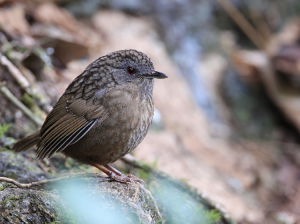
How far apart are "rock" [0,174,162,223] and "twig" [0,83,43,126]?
1.59 m

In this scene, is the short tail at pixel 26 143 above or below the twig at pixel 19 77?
below

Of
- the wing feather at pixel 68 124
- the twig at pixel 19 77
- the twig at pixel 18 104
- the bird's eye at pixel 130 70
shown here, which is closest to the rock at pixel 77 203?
the wing feather at pixel 68 124

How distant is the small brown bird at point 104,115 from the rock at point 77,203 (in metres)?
0.25

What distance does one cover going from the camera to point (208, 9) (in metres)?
9.37

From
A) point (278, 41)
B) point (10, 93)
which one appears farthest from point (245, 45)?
point (10, 93)

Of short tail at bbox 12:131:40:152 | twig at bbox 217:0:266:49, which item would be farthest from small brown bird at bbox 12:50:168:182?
twig at bbox 217:0:266:49

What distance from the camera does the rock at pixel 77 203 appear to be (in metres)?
2.38

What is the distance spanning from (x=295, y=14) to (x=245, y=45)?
6.33 ft

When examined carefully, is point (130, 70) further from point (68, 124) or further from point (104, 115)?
point (68, 124)

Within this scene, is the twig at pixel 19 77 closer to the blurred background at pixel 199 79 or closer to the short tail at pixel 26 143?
the blurred background at pixel 199 79

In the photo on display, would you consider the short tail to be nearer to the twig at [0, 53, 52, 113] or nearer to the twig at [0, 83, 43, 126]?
the twig at [0, 83, 43, 126]

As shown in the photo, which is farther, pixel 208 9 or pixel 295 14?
pixel 295 14

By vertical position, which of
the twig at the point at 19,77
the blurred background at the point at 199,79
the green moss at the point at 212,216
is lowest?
the green moss at the point at 212,216

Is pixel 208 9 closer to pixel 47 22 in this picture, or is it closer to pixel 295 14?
pixel 295 14
